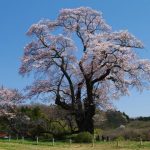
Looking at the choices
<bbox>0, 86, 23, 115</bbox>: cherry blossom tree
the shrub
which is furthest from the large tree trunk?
<bbox>0, 86, 23, 115</bbox>: cherry blossom tree

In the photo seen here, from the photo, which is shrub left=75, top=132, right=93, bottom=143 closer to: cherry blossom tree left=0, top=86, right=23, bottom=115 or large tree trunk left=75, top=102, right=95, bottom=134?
large tree trunk left=75, top=102, right=95, bottom=134

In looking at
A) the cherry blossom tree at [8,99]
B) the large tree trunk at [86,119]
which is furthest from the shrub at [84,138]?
the cherry blossom tree at [8,99]

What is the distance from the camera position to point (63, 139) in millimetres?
49812


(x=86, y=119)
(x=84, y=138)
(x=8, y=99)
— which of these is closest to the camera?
(x=84, y=138)

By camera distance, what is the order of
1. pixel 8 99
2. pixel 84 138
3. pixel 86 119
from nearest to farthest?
pixel 84 138 → pixel 86 119 → pixel 8 99

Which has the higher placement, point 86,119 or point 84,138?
point 86,119

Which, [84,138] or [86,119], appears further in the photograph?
[86,119]

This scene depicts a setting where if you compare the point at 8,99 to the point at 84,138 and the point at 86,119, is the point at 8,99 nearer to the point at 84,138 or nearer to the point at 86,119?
the point at 86,119

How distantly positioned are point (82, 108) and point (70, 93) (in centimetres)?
301

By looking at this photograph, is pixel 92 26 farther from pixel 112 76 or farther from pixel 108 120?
pixel 108 120

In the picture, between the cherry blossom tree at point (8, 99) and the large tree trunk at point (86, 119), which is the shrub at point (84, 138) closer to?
the large tree trunk at point (86, 119)

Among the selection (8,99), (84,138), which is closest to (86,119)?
(84,138)

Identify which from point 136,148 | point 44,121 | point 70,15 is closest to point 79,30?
point 70,15

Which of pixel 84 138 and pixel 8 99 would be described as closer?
pixel 84 138
